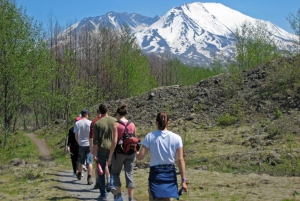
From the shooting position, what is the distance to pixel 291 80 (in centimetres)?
3009

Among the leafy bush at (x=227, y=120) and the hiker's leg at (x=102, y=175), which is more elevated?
the leafy bush at (x=227, y=120)

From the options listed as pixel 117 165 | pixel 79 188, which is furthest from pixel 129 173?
pixel 79 188

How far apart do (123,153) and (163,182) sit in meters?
2.39

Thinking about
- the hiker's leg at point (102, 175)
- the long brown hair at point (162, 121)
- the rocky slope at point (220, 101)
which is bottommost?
the hiker's leg at point (102, 175)

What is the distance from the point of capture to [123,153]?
8508 millimetres

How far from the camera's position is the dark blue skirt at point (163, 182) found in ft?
20.3

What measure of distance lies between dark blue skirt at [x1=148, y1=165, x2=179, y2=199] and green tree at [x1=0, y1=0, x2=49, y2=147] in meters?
20.7

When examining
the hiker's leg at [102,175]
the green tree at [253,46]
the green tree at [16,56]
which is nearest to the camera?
the hiker's leg at [102,175]

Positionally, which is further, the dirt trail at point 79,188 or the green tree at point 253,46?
the green tree at point 253,46

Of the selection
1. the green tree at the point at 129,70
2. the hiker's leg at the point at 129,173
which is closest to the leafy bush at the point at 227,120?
the hiker's leg at the point at 129,173

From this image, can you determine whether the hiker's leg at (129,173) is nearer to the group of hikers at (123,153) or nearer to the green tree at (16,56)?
the group of hikers at (123,153)

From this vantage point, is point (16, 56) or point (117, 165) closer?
point (117, 165)

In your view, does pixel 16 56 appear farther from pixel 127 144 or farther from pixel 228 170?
pixel 127 144

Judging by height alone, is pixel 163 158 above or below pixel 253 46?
below
